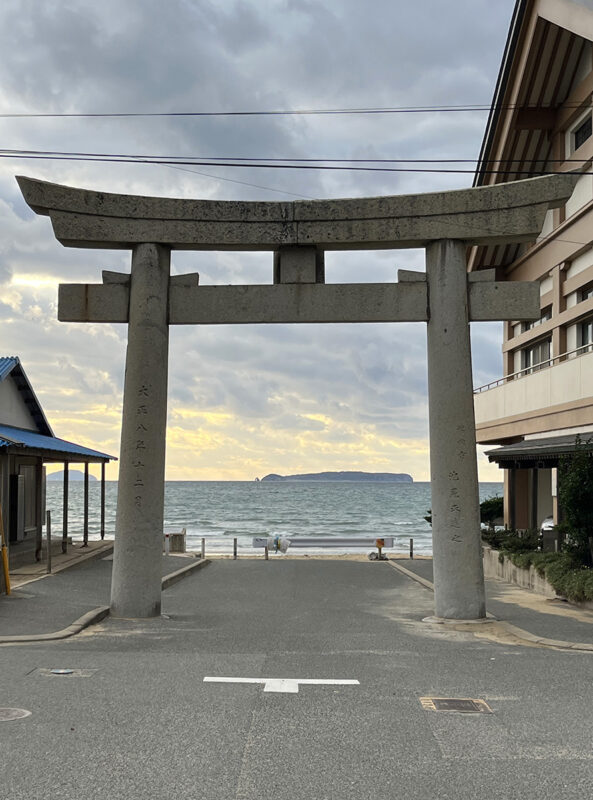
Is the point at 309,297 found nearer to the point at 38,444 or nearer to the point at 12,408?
the point at 38,444

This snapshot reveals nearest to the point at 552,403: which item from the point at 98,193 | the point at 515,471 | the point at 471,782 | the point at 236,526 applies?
the point at 515,471

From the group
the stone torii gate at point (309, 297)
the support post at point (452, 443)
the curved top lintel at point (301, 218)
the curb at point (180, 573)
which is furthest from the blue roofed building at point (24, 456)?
the support post at point (452, 443)

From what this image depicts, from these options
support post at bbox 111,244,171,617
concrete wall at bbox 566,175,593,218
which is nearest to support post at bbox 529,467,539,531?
concrete wall at bbox 566,175,593,218

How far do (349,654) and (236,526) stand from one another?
68096 millimetres

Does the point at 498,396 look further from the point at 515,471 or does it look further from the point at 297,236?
the point at 297,236

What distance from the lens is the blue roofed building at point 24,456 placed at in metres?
24.1

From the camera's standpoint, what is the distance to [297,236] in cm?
1341

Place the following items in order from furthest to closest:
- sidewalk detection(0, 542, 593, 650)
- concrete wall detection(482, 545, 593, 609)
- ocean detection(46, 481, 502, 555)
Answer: ocean detection(46, 481, 502, 555), concrete wall detection(482, 545, 593, 609), sidewalk detection(0, 542, 593, 650)

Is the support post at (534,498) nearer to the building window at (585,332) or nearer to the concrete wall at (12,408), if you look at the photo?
the building window at (585,332)

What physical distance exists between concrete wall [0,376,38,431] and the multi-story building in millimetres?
14957

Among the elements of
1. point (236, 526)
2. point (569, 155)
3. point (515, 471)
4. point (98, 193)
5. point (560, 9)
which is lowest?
point (236, 526)

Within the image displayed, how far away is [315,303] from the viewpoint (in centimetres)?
1341

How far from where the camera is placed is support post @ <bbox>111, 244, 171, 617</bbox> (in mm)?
13195

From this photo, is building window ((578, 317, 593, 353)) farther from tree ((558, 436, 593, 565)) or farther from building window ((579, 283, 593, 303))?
tree ((558, 436, 593, 565))
